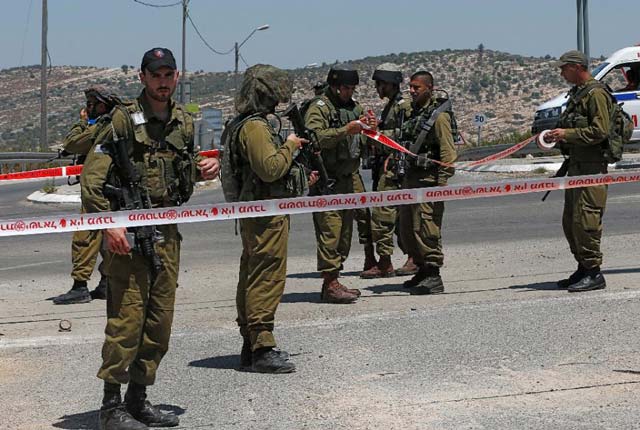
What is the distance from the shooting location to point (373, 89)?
111 m

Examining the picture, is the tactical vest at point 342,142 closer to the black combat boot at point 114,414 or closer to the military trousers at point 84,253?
the military trousers at point 84,253

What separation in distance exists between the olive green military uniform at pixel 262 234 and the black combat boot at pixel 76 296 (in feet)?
10.8

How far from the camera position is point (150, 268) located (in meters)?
6.25

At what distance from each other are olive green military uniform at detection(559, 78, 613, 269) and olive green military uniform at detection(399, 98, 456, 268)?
975 millimetres

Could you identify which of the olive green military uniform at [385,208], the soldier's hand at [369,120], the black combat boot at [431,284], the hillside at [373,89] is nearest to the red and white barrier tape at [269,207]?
the soldier's hand at [369,120]

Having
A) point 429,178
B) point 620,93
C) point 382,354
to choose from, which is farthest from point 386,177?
point 620,93

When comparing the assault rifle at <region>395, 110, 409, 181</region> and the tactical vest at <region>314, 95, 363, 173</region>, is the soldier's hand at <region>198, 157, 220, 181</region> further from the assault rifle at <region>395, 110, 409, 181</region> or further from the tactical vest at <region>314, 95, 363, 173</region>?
the assault rifle at <region>395, 110, 409, 181</region>

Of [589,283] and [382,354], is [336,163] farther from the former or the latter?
[382,354]

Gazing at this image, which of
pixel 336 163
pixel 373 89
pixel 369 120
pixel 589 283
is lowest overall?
pixel 373 89

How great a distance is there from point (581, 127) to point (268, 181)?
347cm

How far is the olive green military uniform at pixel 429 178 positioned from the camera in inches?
403

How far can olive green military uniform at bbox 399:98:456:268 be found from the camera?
1024cm

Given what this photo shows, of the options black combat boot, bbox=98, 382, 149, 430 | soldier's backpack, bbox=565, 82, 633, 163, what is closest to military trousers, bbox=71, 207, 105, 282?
soldier's backpack, bbox=565, 82, 633, 163

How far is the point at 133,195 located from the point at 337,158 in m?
4.26
